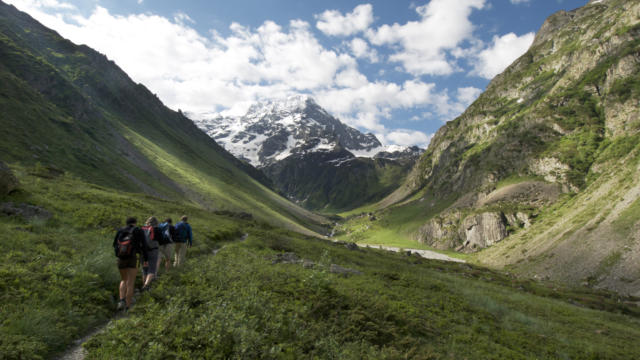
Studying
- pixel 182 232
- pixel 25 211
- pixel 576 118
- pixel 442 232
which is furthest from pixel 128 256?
pixel 576 118

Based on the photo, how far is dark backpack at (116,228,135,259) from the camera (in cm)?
1180

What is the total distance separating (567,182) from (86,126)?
16429cm

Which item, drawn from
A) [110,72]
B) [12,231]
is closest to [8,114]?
[12,231]

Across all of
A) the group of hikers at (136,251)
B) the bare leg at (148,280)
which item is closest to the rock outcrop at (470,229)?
the group of hikers at (136,251)

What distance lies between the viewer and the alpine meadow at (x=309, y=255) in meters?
9.54

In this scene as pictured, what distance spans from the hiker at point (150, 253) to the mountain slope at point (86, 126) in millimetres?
47340

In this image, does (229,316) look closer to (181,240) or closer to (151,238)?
(151,238)

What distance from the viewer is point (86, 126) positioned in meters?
94.1

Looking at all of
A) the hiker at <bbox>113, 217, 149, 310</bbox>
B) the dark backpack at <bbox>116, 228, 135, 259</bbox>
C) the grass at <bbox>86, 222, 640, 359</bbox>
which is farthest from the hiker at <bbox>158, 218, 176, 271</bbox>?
the dark backpack at <bbox>116, 228, 135, 259</bbox>

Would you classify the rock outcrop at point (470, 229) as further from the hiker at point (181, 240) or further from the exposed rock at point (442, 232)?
the hiker at point (181, 240)

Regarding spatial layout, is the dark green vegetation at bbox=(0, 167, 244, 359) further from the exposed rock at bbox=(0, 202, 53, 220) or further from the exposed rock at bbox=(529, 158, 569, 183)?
the exposed rock at bbox=(529, 158, 569, 183)

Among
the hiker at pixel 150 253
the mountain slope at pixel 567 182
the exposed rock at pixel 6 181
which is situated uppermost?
the mountain slope at pixel 567 182

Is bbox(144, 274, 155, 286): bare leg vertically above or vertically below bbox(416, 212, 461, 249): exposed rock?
below

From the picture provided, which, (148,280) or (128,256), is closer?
(128,256)
